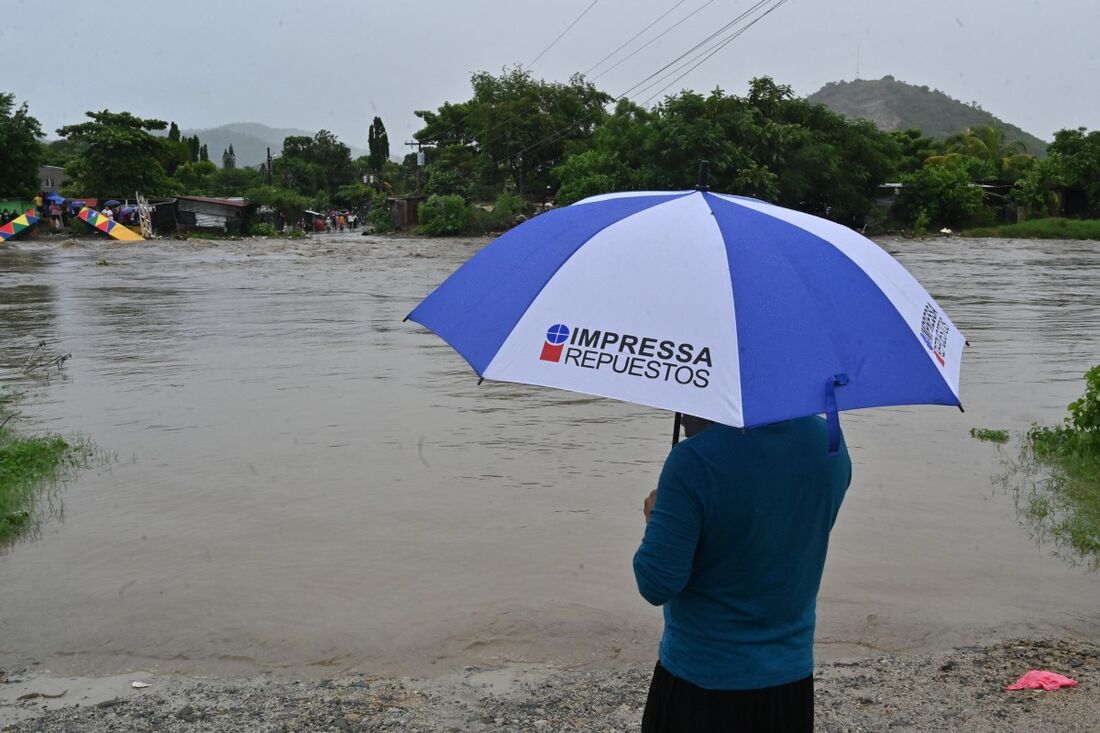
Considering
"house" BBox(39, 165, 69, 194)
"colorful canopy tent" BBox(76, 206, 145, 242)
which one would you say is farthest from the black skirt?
"house" BBox(39, 165, 69, 194)

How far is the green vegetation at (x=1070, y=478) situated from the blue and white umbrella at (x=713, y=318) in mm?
4848

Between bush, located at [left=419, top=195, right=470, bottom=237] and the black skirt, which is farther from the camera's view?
bush, located at [left=419, top=195, right=470, bottom=237]

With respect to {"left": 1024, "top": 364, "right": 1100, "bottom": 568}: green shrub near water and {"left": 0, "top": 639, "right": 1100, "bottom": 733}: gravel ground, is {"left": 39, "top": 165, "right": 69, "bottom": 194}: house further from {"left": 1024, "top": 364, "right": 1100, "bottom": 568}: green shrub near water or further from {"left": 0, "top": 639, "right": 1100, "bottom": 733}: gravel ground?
{"left": 0, "top": 639, "right": 1100, "bottom": 733}: gravel ground

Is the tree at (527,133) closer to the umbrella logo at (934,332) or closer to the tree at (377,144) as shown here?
the tree at (377,144)

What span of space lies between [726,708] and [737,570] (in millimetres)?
303

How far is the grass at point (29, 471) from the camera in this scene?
711 cm

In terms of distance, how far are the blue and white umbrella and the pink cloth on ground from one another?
7.37ft

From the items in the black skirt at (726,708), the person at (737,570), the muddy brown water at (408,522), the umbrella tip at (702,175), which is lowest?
the muddy brown water at (408,522)

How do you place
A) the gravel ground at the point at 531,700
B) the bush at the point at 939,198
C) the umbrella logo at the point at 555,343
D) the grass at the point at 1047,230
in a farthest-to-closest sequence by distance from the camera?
the bush at the point at 939,198, the grass at the point at 1047,230, the gravel ground at the point at 531,700, the umbrella logo at the point at 555,343

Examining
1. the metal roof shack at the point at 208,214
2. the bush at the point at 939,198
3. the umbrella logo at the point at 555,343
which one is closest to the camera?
the umbrella logo at the point at 555,343

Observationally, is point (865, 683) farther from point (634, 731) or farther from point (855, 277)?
point (855, 277)

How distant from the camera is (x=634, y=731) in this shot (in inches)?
155

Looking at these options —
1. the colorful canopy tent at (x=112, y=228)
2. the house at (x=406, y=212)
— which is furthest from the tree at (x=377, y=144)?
the colorful canopy tent at (x=112, y=228)

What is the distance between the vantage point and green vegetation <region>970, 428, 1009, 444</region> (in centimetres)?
973
